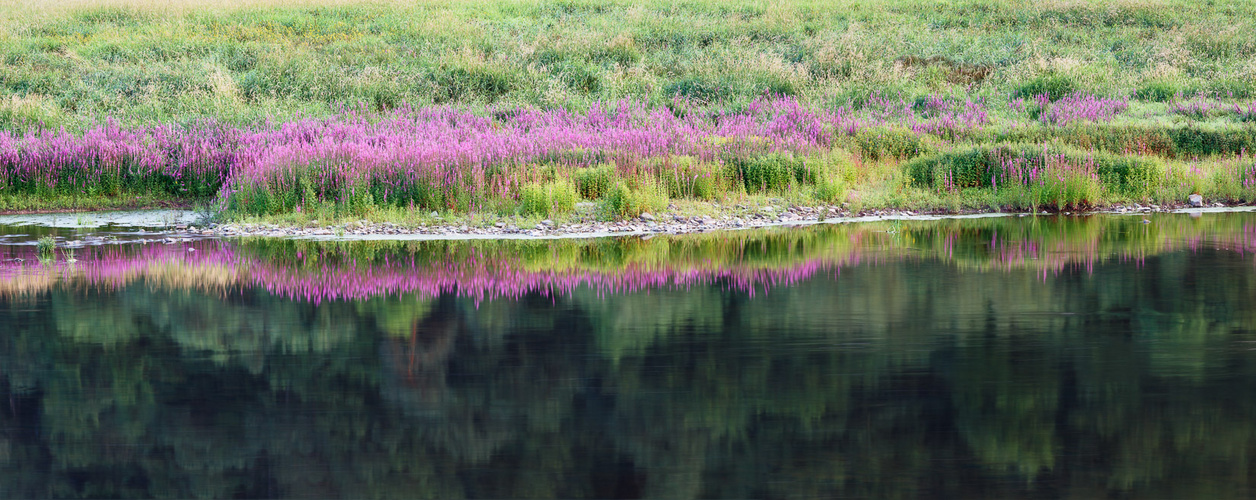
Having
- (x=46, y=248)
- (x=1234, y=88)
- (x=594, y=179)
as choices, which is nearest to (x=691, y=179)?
(x=594, y=179)

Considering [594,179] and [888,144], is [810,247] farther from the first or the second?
[888,144]

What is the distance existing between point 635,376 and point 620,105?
17103 mm

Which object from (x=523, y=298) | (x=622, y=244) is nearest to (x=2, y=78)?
(x=622, y=244)

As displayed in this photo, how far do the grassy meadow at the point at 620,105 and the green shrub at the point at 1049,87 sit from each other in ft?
0.24

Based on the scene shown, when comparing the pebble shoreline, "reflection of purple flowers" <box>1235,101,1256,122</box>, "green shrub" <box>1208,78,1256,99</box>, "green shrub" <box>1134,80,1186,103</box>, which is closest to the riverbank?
the pebble shoreline

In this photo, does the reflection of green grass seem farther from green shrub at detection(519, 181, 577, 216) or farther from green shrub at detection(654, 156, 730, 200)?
green shrub at detection(654, 156, 730, 200)

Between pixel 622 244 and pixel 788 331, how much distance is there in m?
5.66

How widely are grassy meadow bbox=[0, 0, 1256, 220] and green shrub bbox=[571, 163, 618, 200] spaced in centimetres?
4

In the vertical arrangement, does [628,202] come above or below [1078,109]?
below

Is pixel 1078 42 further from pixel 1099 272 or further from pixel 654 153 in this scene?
pixel 1099 272

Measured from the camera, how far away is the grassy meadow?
17.8 metres

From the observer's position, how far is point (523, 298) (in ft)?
35.4

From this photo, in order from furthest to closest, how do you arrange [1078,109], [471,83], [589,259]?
[471,83] → [1078,109] → [589,259]

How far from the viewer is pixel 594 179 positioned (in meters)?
17.5
